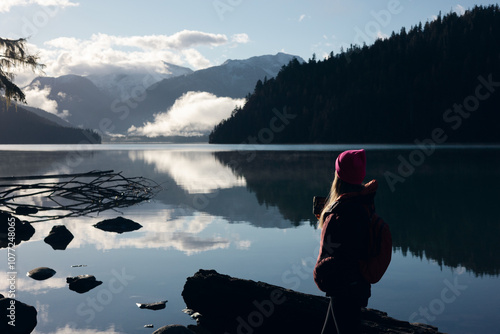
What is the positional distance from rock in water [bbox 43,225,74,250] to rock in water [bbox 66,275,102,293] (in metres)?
4.97

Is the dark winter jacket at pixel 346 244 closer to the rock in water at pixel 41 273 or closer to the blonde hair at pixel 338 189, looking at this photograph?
the blonde hair at pixel 338 189

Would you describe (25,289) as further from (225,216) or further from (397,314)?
(225,216)

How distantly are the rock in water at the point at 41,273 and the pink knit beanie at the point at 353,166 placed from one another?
36.9ft

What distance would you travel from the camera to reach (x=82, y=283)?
12594 millimetres

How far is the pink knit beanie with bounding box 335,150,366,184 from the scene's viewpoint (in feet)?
18.4

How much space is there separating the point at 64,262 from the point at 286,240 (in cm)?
918

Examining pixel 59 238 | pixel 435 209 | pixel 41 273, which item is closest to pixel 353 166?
pixel 41 273

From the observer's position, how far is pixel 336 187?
580 cm

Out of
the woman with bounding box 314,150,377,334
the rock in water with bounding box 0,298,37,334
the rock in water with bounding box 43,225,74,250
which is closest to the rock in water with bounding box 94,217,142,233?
the rock in water with bounding box 43,225,74,250

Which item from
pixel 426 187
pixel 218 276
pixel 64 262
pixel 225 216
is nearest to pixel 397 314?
pixel 218 276

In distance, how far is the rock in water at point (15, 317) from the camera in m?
9.00

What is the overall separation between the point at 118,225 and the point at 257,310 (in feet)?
44.5

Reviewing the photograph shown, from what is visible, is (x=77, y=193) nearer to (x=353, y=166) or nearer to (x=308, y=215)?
(x=353, y=166)

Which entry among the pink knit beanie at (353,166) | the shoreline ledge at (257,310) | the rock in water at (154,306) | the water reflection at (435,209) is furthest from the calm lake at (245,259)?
the pink knit beanie at (353,166)
